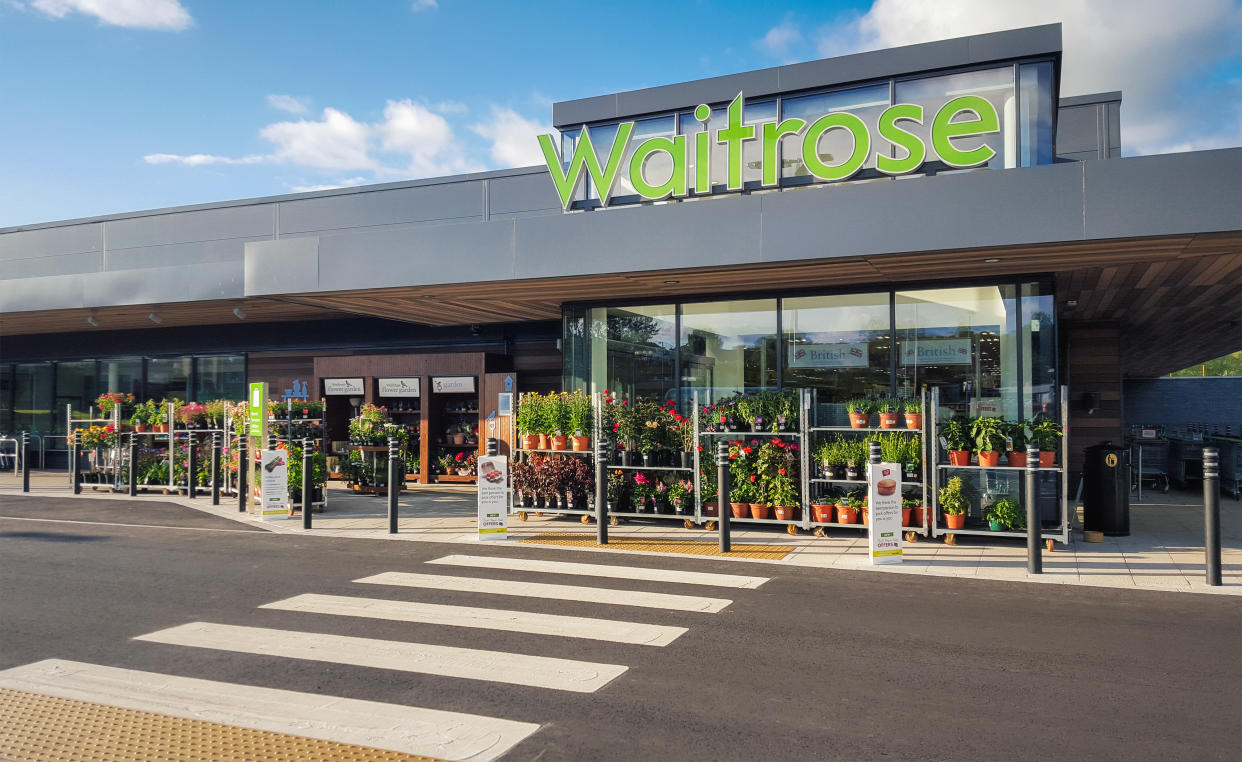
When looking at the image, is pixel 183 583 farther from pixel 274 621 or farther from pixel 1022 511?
pixel 1022 511

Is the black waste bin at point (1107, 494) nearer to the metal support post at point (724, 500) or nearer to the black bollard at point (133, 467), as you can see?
the metal support post at point (724, 500)

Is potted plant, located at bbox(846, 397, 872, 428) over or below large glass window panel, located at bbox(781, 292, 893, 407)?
below

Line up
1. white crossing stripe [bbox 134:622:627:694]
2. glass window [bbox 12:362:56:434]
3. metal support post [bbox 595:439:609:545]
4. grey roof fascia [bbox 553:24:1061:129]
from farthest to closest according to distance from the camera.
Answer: glass window [bbox 12:362:56:434]
grey roof fascia [bbox 553:24:1061:129]
metal support post [bbox 595:439:609:545]
white crossing stripe [bbox 134:622:627:694]

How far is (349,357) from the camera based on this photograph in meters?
20.5

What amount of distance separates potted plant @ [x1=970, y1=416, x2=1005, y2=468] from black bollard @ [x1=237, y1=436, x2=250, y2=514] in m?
12.1

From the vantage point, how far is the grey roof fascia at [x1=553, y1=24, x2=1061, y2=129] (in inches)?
465

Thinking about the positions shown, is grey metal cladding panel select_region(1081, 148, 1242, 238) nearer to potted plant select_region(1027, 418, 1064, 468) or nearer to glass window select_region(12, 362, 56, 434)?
potted plant select_region(1027, 418, 1064, 468)

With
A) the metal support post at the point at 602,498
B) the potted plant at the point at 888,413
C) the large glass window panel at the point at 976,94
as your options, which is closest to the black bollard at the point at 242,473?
the metal support post at the point at 602,498

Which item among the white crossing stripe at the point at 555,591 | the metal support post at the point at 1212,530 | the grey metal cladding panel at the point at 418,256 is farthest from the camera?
the grey metal cladding panel at the point at 418,256

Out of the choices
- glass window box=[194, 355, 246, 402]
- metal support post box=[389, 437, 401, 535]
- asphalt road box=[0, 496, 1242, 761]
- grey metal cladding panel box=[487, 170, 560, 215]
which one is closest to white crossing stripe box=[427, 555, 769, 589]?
asphalt road box=[0, 496, 1242, 761]

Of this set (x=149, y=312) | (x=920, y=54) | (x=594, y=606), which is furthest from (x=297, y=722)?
(x=149, y=312)

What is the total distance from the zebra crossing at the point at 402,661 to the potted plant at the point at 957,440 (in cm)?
388

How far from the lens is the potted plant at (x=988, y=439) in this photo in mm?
11102

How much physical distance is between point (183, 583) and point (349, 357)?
473 inches
